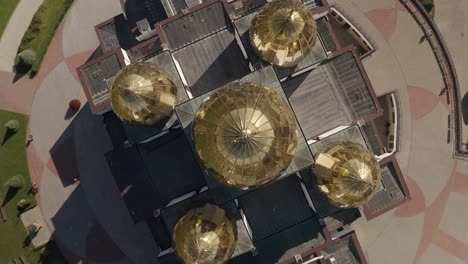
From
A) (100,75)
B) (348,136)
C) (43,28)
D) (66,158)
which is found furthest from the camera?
(43,28)

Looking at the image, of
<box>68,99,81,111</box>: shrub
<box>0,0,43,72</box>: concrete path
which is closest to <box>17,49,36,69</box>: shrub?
<box>0,0,43,72</box>: concrete path

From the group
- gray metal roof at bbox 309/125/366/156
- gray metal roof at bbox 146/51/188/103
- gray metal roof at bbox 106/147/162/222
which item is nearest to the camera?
gray metal roof at bbox 146/51/188/103

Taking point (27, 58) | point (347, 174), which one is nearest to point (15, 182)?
point (27, 58)

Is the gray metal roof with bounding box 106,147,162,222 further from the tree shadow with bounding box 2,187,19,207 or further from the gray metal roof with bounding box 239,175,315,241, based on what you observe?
the tree shadow with bounding box 2,187,19,207

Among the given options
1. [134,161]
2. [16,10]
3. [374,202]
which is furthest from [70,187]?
[374,202]

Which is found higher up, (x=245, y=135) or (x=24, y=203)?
(x=245, y=135)

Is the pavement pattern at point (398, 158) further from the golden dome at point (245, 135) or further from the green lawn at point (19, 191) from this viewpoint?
the golden dome at point (245, 135)

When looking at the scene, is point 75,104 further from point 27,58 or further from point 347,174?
point 347,174
